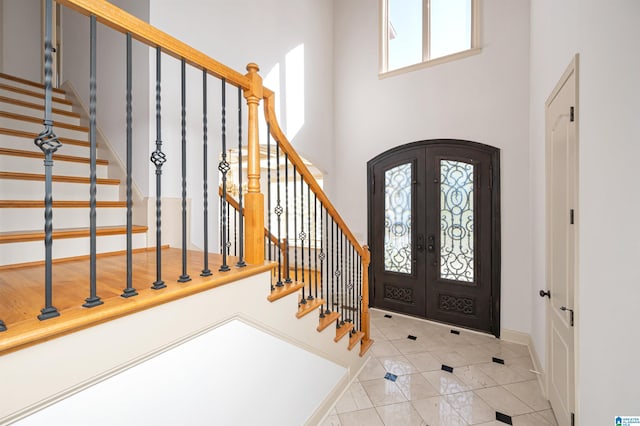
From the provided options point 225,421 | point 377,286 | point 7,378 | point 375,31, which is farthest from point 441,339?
point 375,31

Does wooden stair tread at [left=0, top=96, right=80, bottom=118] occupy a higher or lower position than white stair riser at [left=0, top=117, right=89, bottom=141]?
higher

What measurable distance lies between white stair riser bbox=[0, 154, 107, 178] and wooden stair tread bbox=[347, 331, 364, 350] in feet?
9.10

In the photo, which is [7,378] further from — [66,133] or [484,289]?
[484,289]

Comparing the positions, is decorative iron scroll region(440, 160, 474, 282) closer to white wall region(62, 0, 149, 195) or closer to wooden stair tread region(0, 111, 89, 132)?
white wall region(62, 0, 149, 195)

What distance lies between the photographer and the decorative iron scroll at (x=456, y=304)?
12.4 feet

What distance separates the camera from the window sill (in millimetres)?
3734

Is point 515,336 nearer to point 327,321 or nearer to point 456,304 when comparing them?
point 456,304

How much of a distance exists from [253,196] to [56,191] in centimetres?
173

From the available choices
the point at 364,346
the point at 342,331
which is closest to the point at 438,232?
the point at 364,346

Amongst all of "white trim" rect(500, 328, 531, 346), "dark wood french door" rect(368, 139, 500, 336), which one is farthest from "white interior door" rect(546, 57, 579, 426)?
"dark wood french door" rect(368, 139, 500, 336)

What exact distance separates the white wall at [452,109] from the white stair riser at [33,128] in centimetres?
320

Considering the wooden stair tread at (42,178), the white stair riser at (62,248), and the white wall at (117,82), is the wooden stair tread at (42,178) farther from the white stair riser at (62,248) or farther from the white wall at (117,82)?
the white stair riser at (62,248)

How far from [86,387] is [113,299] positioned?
0.86 ft

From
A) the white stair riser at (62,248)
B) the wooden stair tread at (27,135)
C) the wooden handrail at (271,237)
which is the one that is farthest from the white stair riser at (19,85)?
the white stair riser at (62,248)
